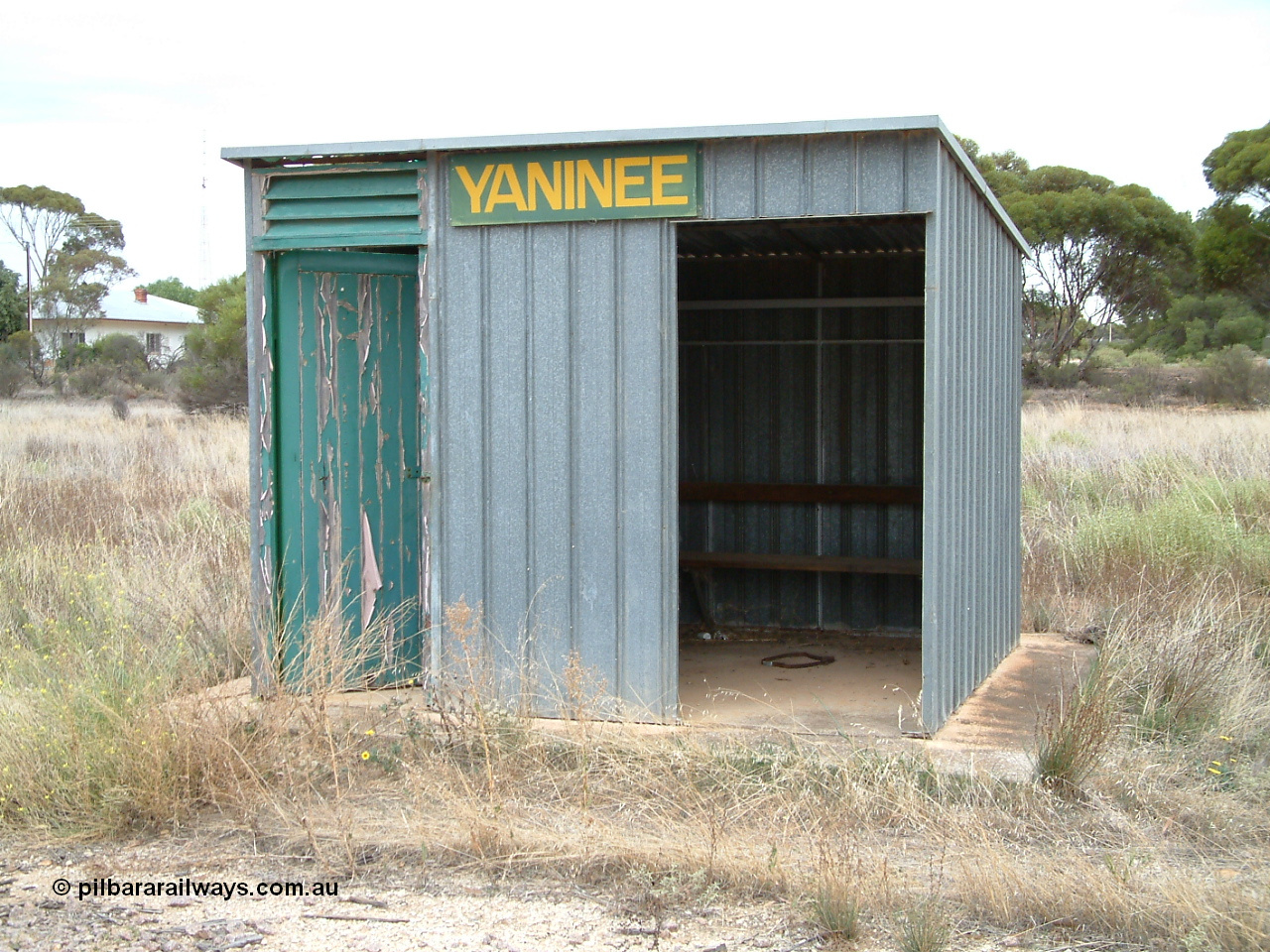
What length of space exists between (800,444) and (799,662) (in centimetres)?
182

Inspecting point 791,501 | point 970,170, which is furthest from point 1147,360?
point 970,170

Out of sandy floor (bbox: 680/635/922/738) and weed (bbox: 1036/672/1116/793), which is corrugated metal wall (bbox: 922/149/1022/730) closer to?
sandy floor (bbox: 680/635/922/738)

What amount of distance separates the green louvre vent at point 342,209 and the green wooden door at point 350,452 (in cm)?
23

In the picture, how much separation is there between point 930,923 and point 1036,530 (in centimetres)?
771

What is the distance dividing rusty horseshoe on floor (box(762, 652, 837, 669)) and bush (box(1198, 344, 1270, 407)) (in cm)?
2158

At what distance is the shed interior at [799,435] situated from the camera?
8477 millimetres

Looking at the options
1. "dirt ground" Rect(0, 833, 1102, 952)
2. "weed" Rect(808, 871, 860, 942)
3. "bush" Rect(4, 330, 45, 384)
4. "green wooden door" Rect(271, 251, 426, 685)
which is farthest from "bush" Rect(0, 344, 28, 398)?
"weed" Rect(808, 871, 860, 942)

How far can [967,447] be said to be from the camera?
6355 mm

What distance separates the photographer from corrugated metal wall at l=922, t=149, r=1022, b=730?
17.9 feet

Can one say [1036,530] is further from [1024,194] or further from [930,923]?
[1024,194]

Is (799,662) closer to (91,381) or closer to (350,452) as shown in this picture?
(350,452)

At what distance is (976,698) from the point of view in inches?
251

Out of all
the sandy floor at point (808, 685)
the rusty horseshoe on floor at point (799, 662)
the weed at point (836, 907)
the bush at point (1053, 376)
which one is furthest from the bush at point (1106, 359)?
the weed at point (836, 907)

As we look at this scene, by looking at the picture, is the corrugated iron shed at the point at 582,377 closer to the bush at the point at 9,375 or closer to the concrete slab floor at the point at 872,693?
the concrete slab floor at the point at 872,693
